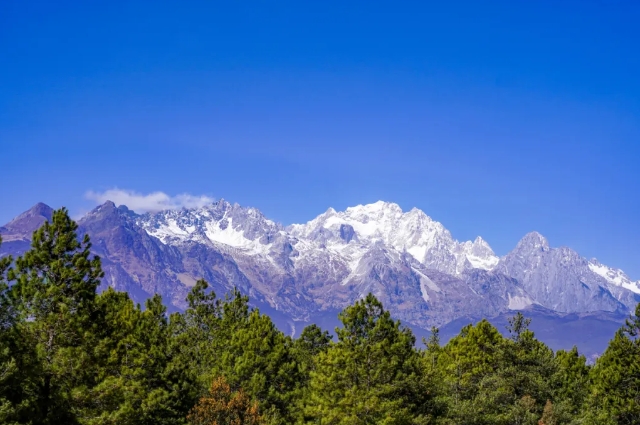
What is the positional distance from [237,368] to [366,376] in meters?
13.7

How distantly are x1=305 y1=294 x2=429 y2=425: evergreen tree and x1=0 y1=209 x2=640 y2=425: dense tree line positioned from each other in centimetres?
12

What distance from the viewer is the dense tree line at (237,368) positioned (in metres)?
32.7

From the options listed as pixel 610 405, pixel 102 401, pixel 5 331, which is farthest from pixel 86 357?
pixel 610 405

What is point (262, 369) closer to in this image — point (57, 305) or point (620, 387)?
point (57, 305)

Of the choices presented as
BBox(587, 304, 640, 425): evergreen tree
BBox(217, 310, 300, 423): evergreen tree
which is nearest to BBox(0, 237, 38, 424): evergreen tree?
BBox(217, 310, 300, 423): evergreen tree

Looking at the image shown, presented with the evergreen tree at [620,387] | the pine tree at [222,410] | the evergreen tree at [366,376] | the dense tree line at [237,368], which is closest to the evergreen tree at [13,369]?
the dense tree line at [237,368]

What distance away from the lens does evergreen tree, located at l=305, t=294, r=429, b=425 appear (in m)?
47.8

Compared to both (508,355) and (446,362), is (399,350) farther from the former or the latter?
(446,362)

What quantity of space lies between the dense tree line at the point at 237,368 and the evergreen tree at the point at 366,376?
0.12 meters

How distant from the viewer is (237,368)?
183 ft

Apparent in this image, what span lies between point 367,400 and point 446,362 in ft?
90.5

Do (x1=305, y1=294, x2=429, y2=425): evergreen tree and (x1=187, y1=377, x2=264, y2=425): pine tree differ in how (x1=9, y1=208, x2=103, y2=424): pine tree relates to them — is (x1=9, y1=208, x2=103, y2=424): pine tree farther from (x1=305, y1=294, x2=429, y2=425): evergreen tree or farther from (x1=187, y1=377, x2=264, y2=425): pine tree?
(x1=305, y1=294, x2=429, y2=425): evergreen tree

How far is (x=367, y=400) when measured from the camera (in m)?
47.5

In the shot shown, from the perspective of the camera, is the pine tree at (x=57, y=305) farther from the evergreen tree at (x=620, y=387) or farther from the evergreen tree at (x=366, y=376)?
the evergreen tree at (x=620, y=387)
